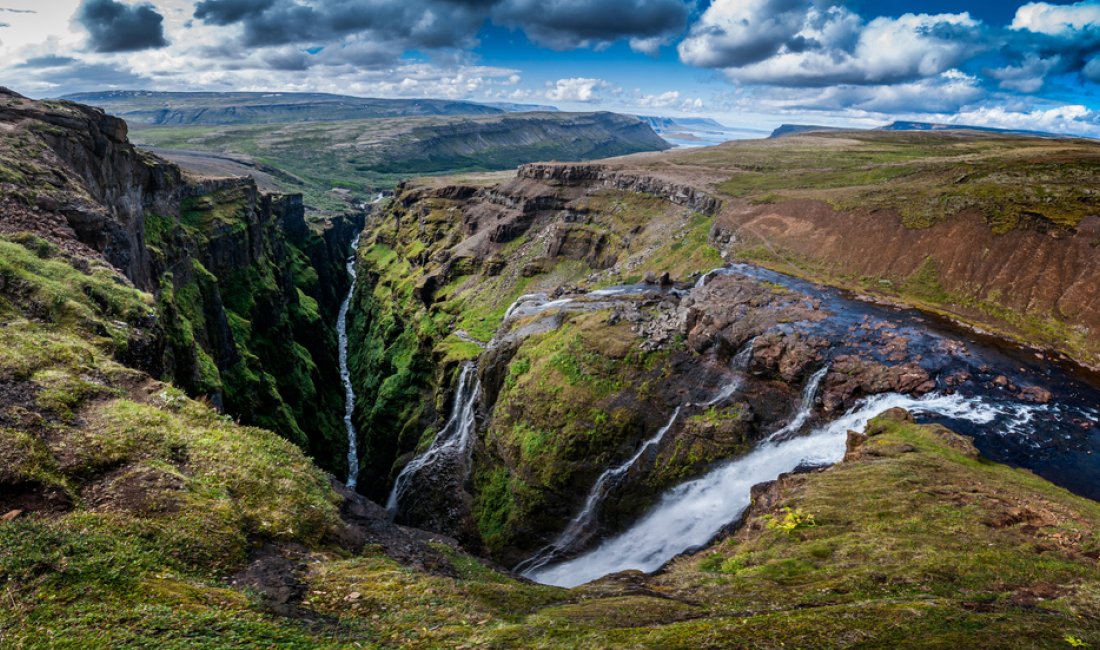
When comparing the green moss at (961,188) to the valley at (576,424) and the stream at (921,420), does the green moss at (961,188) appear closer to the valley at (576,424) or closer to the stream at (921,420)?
the valley at (576,424)

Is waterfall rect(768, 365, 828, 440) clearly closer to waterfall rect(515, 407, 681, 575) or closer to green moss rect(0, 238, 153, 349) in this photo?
waterfall rect(515, 407, 681, 575)

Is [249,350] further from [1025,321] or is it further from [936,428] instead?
[1025,321]

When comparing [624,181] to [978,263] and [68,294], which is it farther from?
[68,294]

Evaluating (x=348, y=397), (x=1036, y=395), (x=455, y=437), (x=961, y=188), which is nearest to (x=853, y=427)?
(x=1036, y=395)

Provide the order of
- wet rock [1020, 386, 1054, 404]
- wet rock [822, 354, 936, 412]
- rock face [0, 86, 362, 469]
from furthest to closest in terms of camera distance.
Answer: wet rock [822, 354, 936, 412] < wet rock [1020, 386, 1054, 404] < rock face [0, 86, 362, 469]

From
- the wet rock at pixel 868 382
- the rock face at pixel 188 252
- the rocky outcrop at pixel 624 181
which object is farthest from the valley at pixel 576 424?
the rocky outcrop at pixel 624 181

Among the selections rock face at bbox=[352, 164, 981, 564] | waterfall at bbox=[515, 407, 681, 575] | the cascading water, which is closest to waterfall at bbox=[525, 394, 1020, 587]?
rock face at bbox=[352, 164, 981, 564]
